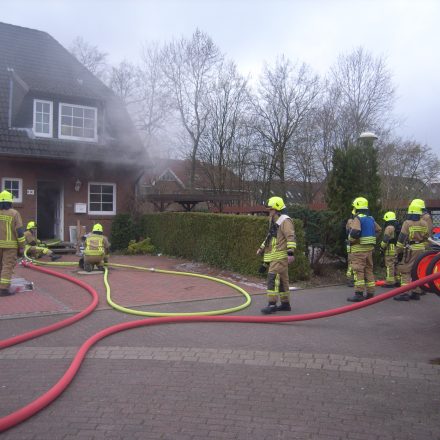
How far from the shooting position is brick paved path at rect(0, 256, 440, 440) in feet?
11.2

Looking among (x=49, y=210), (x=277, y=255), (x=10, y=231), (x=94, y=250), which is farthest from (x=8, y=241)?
(x=49, y=210)

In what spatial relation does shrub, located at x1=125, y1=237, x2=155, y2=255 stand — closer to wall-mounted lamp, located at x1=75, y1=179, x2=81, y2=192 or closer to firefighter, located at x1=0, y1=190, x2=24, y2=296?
wall-mounted lamp, located at x1=75, y1=179, x2=81, y2=192

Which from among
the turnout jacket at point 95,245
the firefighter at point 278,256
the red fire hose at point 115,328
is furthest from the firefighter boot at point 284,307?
the turnout jacket at point 95,245

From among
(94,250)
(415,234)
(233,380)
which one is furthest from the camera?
(94,250)

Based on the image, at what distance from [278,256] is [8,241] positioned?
14.7 feet

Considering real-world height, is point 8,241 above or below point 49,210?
below

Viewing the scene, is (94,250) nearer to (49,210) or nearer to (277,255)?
(277,255)

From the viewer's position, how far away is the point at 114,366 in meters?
4.66

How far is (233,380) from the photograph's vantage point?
4.32 m

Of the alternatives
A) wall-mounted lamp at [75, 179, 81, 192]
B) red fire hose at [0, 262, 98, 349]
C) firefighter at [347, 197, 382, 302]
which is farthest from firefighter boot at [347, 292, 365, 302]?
wall-mounted lamp at [75, 179, 81, 192]

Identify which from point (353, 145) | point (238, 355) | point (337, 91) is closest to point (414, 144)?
point (337, 91)

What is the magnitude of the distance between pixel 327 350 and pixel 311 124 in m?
22.3

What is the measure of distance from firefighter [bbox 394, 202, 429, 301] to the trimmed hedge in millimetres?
2200

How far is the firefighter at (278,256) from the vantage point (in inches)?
274
